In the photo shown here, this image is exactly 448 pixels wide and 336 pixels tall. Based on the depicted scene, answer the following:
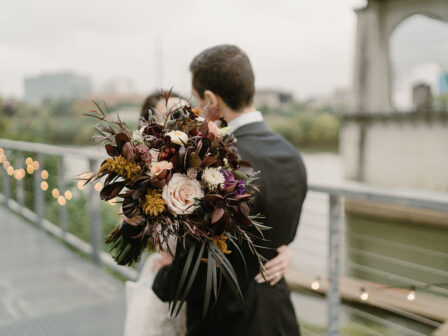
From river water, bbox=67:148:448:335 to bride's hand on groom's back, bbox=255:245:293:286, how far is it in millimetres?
590

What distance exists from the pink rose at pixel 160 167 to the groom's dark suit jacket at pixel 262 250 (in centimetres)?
38

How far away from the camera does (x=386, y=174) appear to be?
19672mm

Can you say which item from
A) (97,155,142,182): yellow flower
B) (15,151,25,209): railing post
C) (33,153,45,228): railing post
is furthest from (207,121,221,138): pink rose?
(15,151,25,209): railing post

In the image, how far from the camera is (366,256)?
11.0 meters

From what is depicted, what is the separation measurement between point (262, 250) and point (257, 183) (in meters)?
0.25

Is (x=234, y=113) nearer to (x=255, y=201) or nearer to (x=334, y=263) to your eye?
(x=255, y=201)

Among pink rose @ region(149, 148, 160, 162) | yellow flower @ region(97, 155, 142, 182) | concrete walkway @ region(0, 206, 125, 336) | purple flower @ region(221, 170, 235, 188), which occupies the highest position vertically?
pink rose @ region(149, 148, 160, 162)

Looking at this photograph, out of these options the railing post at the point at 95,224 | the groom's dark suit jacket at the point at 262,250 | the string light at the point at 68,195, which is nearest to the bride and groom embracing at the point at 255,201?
the groom's dark suit jacket at the point at 262,250

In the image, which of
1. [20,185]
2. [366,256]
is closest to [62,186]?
[20,185]

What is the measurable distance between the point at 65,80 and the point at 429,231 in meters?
15.2

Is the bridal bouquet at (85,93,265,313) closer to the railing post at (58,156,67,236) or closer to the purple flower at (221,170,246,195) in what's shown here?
the purple flower at (221,170,246,195)

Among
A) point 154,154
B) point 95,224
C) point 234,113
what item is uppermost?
point 234,113

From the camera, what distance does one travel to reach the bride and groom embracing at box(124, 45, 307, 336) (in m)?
1.41

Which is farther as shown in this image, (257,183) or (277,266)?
(277,266)
